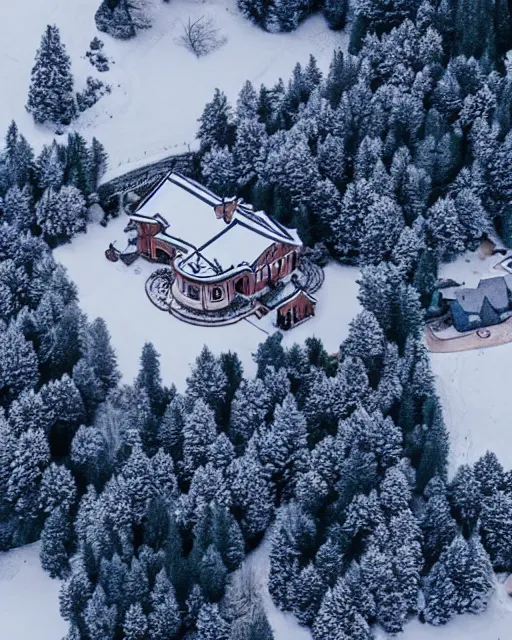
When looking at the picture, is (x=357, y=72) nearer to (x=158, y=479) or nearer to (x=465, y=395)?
(x=465, y=395)

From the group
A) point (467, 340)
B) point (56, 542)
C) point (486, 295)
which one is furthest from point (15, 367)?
point (486, 295)

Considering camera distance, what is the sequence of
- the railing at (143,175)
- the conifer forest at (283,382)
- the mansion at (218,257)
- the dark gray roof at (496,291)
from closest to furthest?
the conifer forest at (283,382) → the dark gray roof at (496,291) → the mansion at (218,257) → the railing at (143,175)

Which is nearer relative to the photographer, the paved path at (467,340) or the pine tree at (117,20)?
the paved path at (467,340)

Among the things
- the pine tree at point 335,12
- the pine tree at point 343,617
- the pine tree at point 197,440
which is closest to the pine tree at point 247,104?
the pine tree at point 335,12

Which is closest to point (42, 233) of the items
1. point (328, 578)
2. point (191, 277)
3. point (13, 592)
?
point (191, 277)

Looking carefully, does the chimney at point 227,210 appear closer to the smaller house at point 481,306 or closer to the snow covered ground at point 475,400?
the smaller house at point 481,306

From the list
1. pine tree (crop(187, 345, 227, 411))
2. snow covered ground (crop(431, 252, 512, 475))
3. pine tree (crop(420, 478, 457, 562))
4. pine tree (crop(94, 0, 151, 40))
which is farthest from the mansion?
pine tree (crop(94, 0, 151, 40))
